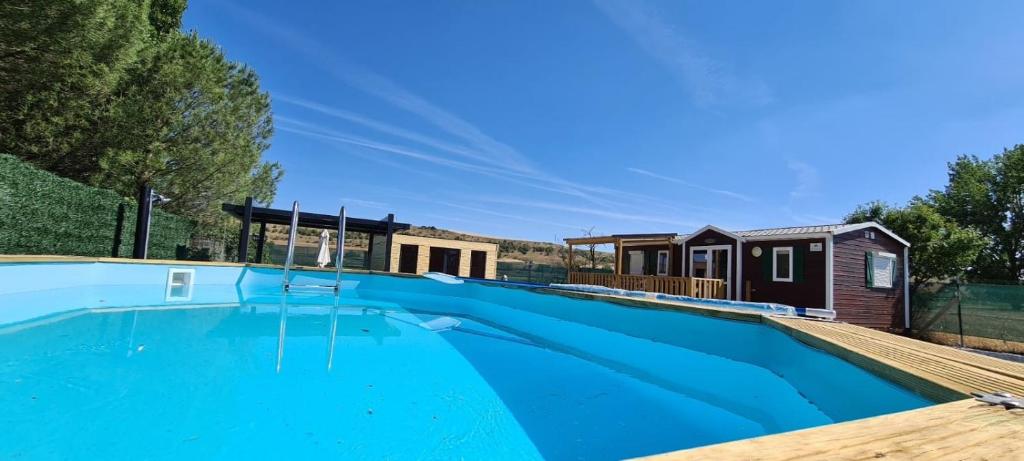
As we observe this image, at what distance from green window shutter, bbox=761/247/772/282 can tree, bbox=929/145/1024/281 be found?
15.9 metres

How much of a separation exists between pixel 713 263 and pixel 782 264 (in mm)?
2002

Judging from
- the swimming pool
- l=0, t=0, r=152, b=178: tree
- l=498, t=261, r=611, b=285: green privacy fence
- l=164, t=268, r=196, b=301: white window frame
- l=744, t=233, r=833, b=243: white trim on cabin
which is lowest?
the swimming pool

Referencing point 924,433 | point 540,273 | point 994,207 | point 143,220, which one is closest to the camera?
point 924,433

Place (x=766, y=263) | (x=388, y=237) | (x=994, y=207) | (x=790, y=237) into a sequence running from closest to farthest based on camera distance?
(x=790, y=237) < (x=766, y=263) < (x=388, y=237) < (x=994, y=207)

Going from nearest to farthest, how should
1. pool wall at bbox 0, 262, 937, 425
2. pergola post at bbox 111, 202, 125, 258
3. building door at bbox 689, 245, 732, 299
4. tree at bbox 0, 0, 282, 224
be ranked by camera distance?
pool wall at bbox 0, 262, 937, 425
tree at bbox 0, 0, 282, 224
pergola post at bbox 111, 202, 125, 258
building door at bbox 689, 245, 732, 299

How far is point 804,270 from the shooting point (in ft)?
40.5

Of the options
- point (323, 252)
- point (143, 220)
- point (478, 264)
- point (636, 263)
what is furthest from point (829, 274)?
point (143, 220)

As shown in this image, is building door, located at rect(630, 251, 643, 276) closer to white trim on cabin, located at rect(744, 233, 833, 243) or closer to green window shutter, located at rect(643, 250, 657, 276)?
green window shutter, located at rect(643, 250, 657, 276)

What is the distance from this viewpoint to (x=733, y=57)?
1160 centimetres

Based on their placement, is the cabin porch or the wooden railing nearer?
the wooden railing

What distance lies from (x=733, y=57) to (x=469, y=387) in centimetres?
1121

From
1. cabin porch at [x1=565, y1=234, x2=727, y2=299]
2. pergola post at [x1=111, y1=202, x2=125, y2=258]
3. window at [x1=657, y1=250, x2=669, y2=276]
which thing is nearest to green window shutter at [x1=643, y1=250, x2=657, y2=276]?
cabin porch at [x1=565, y1=234, x2=727, y2=299]

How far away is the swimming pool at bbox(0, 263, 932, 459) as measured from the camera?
3260mm

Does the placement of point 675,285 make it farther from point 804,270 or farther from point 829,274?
point 829,274
